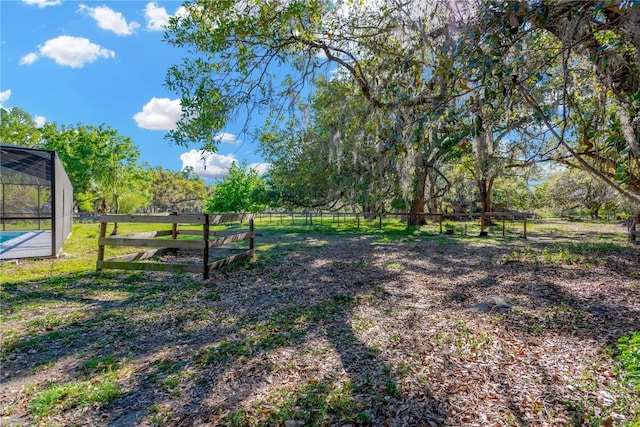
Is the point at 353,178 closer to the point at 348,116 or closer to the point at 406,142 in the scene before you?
the point at 348,116

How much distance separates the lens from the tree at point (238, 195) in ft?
69.8

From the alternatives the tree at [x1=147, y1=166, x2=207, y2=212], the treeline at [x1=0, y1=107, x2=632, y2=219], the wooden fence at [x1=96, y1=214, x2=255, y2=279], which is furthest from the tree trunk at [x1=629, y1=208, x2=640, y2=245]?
the tree at [x1=147, y1=166, x2=207, y2=212]

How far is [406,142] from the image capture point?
3820 millimetres

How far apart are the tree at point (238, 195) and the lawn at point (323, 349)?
15.6m

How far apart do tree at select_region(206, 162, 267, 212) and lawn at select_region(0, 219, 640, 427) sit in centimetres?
1560

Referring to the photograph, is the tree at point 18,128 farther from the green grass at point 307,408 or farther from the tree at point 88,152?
the green grass at point 307,408

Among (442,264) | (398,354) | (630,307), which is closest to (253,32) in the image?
(398,354)

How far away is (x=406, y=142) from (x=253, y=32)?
10.2ft

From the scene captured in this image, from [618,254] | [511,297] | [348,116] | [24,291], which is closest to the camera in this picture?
[511,297]

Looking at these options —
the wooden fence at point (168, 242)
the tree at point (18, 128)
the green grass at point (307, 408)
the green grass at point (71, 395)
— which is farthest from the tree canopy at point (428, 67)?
the tree at point (18, 128)

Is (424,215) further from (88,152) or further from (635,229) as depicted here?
(88,152)

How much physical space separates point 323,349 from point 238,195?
2118cm

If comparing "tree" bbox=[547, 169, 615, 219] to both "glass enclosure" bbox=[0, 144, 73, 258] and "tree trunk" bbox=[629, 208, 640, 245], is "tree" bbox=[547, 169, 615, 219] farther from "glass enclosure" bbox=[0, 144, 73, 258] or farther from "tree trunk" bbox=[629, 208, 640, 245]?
"glass enclosure" bbox=[0, 144, 73, 258]

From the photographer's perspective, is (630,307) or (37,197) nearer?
(630,307)
